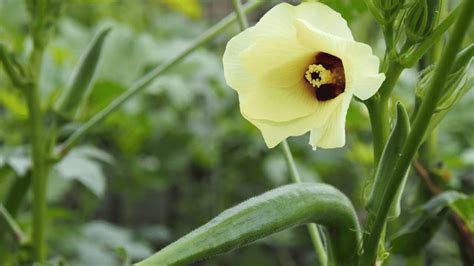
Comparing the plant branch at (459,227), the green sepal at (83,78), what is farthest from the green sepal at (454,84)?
the green sepal at (83,78)

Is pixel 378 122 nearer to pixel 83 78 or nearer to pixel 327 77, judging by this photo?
pixel 327 77

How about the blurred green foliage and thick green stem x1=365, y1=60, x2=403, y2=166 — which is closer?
thick green stem x1=365, y1=60, x2=403, y2=166

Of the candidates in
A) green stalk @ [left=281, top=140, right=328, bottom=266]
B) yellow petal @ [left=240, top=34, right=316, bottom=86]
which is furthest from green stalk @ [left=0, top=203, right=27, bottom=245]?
yellow petal @ [left=240, top=34, right=316, bottom=86]

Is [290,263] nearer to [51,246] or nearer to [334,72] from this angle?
[51,246]

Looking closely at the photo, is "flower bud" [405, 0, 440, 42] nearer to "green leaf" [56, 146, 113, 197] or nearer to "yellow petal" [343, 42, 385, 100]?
"yellow petal" [343, 42, 385, 100]

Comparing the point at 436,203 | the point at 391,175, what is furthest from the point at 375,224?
the point at 436,203

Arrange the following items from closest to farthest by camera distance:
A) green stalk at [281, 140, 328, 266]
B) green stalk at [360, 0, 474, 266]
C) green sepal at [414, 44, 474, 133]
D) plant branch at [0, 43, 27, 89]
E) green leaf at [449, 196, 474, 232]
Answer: green stalk at [360, 0, 474, 266] → green sepal at [414, 44, 474, 133] → green stalk at [281, 140, 328, 266] → green leaf at [449, 196, 474, 232] → plant branch at [0, 43, 27, 89]
